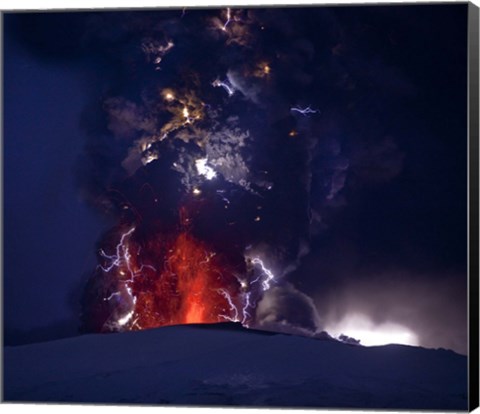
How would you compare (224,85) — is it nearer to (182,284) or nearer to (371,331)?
(182,284)

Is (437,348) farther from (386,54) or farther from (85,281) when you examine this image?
(85,281)

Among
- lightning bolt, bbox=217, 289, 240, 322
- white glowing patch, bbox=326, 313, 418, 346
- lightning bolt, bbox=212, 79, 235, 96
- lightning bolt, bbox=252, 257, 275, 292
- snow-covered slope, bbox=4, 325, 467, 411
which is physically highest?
lightning bolt, bbox=212, 79, 235, 96

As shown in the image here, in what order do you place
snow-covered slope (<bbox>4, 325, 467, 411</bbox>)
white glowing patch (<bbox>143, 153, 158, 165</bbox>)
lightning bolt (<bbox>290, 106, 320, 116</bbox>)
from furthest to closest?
white glowing patch (<bbox>143, 153, 158, 165</bbox>) < lightning bolt (<bbox>290, 106, 320, 116</bbox>) < snow-covered slope (<bbox>4, 325, 467, 411</bbox>)

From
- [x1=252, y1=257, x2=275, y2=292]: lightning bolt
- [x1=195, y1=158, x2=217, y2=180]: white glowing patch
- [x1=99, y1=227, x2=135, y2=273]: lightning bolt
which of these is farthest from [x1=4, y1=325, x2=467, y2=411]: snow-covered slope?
[x1=195, y1=158, x2=217, y2=180]: white glowing patch

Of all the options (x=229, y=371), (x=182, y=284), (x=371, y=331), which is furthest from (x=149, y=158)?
(x=371, y=331)

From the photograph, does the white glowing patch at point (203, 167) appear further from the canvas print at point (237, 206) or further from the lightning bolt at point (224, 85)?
the lightning bolt at point (224, 85)

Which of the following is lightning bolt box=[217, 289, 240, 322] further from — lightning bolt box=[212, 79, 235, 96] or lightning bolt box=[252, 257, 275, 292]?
lightning bolt box=[212, 79, 235, 96]
